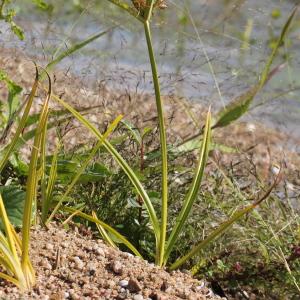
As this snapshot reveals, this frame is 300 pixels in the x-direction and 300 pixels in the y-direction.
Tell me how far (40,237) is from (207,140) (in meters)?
0.55

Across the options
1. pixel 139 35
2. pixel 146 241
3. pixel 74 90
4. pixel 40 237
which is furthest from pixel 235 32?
pixel 40 237

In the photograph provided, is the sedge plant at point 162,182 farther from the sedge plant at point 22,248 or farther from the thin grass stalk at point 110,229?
the sedge plant at point 22,248

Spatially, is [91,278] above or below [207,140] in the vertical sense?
below

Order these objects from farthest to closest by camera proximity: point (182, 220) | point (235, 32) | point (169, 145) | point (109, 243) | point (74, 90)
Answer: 1. point (235, 32)
2. point (74, 90)
3. point (169, 145)
4. point (109, 243)
5. point (182, 220)

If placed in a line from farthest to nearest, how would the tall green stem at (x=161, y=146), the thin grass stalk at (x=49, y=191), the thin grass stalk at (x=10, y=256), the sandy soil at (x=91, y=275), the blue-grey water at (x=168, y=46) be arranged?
the blue-grey water at (x=168, y=46) → the thin grass stalk at (x=49, y=191) → the tall green stem at (x=161, y=146) → the sandy soil at (x=91, y=275) → the thin grass stalk at (x=10, y=256)

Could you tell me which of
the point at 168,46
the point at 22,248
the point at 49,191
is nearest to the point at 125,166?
the point at 49,191

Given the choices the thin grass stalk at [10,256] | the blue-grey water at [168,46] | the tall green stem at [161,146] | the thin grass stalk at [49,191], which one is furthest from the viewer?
the blue-grey water at [168,46]

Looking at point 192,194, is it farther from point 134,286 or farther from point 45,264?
point 45,264

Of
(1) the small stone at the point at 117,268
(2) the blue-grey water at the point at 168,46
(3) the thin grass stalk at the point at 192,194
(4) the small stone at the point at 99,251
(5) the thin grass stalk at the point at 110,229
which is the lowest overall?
(4) the small stone at the point at 99,251

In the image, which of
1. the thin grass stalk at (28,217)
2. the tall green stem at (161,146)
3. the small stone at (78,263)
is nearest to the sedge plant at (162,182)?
the tall green stem at (161,146)

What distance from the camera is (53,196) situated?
2.47 metres

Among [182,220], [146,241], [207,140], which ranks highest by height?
[207,140]

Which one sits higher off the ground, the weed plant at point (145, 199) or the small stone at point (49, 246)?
the weed plant at point (145, 199)

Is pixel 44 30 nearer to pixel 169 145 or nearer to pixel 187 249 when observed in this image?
pixel 169 145
